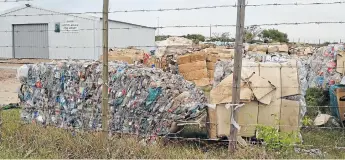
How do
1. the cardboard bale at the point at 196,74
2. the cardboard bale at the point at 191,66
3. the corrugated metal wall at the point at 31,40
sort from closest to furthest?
the cardboard bale at the point at 196,74
the cardboard bale at the point at 191,66
the corrugated metal wall at the point at 31,40

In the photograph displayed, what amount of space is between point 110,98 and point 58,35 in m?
25.2

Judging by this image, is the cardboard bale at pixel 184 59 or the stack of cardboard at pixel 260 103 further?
the cardboard bale at pixel 184 59

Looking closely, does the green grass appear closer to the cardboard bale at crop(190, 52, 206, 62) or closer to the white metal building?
the cardboard bale at crop(190, 52, 206, 62)

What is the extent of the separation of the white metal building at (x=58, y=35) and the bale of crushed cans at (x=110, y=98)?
67.4 ft

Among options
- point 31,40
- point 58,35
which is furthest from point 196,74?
point 31,40

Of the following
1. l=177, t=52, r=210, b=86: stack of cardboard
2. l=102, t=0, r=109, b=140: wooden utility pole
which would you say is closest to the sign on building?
l=177, t=52, r=210, b=86: stack of cardboard

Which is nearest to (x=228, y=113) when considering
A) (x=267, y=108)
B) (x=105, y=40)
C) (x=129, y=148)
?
(x=267, y=108)

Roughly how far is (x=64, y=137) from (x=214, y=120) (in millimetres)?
2017

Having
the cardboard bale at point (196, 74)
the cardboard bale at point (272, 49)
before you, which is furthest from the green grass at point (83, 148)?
the cardboard bale at point (272, 49)

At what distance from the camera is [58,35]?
29797mm

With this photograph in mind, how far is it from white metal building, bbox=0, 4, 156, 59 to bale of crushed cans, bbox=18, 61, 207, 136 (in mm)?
20543

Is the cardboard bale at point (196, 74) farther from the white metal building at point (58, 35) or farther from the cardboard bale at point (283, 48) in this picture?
the white metal building at point (58, 35)

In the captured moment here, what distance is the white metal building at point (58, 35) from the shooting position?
2838 cm

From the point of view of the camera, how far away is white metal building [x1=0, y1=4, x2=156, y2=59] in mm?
28375
